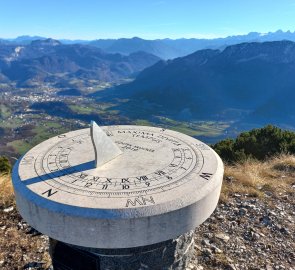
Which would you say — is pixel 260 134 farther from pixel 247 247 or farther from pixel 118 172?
pixel 118 172

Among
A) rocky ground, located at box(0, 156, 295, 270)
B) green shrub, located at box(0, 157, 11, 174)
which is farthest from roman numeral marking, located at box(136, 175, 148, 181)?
green shrub, located at box(0, 157, 11, 174)

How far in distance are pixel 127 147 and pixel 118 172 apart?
1240 mm

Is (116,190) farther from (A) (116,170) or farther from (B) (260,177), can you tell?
(B) (260,177)

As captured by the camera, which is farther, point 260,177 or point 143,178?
point 260,177

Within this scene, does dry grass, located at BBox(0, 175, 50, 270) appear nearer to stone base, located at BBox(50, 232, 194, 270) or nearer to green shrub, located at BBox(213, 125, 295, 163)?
stone base, located at BBox(50, 232, 194, 270)

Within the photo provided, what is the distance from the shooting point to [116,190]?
4.57m

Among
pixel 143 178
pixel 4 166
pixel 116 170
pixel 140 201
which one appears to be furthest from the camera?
pixel 4 166

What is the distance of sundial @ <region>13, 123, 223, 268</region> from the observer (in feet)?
13.1

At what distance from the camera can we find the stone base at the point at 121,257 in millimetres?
4500

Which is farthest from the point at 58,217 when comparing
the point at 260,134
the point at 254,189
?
the point at 260,134

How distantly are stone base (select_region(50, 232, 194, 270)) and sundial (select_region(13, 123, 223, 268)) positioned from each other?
494 mm

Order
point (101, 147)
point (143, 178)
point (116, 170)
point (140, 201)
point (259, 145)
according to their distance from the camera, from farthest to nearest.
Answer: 1. point (259, 145)
2. point (101, 147)
3. point (116, 170)
4. point (143, 178)
5. point (140, 201)

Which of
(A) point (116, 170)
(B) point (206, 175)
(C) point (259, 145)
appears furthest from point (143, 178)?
(C) point (259, 145)

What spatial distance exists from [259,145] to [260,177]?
3.40 metres
